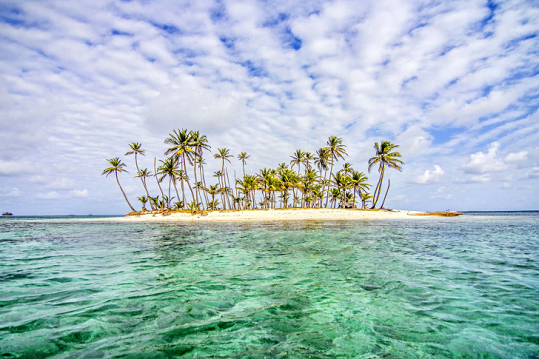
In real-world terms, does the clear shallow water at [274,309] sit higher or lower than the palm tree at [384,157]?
lower

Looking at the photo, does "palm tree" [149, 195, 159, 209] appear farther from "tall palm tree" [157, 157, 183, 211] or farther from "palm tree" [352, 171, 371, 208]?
"palm tree" [352, 171, 371, 208]

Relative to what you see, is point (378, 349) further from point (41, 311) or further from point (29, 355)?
point (41, 311)

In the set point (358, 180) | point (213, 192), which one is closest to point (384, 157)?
point (358, 180)

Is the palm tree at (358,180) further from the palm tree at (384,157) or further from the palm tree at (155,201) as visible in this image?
the palm tree at (155,201)

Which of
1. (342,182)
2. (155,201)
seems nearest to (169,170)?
(155,201)

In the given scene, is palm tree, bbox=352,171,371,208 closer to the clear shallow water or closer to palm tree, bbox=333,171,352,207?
palm tree, bbox=333,171,352,207

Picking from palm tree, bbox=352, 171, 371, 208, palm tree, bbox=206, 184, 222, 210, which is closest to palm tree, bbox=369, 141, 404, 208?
palm tree, bbox=352, 171, 371, 208

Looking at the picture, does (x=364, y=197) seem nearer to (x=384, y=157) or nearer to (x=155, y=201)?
(x=384, y=157)

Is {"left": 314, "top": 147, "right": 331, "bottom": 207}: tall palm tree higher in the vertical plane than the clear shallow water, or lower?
higher

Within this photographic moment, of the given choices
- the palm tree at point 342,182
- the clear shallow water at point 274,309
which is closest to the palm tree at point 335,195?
the palm tree at point 342,182

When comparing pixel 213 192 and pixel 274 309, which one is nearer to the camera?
pixel 274 309

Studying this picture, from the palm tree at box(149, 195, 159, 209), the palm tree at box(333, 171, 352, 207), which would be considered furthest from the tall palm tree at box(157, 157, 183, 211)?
the palm tree at box(333, 171, 352, 207)

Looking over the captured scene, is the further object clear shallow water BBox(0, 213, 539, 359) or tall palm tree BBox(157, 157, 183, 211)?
tall palm tree BBox(157, 157, 183, 211)

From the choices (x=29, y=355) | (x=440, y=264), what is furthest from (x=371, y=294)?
(x=29, y=355)
